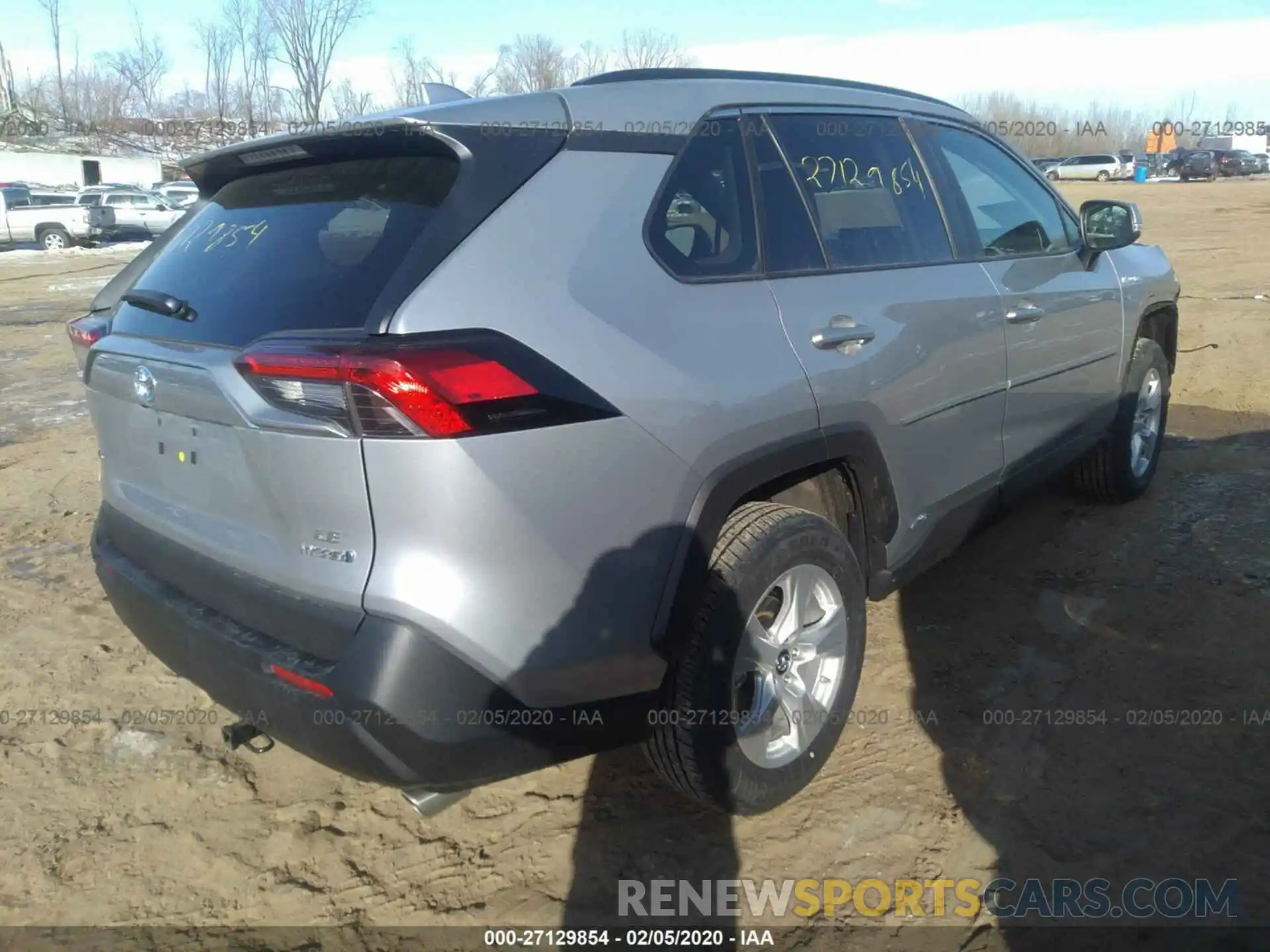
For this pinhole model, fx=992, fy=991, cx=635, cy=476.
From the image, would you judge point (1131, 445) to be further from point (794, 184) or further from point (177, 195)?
point (177, 195)

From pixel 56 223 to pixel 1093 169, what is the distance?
150 feet

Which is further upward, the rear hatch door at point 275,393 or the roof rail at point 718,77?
the roof rail at point 718,77

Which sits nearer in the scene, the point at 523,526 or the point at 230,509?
the point at 523,526

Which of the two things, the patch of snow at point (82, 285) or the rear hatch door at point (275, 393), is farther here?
the patch of snow at point (82, 285)

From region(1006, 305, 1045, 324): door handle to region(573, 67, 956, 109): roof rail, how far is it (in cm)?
84

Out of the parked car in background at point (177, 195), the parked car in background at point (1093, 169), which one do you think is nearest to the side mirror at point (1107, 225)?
the parked car in background at point (177, 195)

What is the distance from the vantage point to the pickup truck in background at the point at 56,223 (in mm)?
24812

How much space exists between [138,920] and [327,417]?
1.50 metres

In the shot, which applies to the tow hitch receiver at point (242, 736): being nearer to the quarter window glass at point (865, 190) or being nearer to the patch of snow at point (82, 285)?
the quarter window glass at point (865, 190)

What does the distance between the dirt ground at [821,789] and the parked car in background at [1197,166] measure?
170ft

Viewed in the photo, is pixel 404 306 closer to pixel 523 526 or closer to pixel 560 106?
pixel 523 526

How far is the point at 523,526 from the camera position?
79.6 inches

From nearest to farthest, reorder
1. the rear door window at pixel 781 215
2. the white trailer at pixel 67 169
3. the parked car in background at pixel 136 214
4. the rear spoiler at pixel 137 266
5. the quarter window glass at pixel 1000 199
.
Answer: the rear door window at pixel 781 215 → the rear spoiler at pixel 137 266 → the quarter window glass at pixel 1000 199 → the parked car in background at pixel 136 214 → the white trailer at pixel 67 169

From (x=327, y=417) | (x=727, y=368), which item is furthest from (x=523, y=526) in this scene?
(x=727, y=368)
